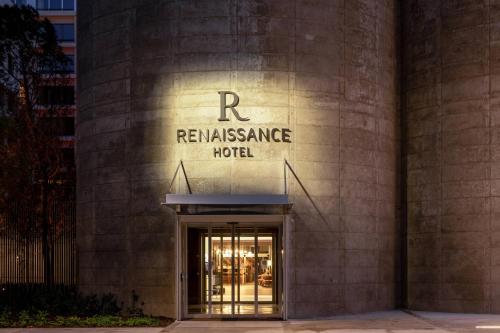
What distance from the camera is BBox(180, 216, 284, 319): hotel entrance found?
2302cm

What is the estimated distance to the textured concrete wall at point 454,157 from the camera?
80.0 ft

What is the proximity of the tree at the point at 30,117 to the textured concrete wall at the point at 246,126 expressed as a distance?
8417 mm

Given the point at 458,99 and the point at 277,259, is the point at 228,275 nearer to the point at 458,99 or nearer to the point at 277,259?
the point at 277,259

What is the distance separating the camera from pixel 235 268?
2308 centimetres

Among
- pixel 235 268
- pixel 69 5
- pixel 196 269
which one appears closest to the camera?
pixel 235 268

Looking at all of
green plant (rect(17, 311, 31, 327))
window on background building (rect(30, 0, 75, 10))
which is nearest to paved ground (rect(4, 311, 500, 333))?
green plant (rect(17, 311, 31, 327))

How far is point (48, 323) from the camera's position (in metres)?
21.6

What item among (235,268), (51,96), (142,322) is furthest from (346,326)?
(51,96)

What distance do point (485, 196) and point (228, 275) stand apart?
8.68 meters

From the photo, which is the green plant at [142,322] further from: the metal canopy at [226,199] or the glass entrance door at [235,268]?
the metal canopy at [226,199]

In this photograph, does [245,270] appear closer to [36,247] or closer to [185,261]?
[185,261]

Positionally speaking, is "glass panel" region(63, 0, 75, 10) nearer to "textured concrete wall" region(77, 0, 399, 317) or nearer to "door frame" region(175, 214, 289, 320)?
"textured concrete wall" region(77, 0, 399, 317)

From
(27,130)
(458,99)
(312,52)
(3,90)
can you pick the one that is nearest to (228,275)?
(312,52)

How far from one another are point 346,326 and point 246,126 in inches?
261
